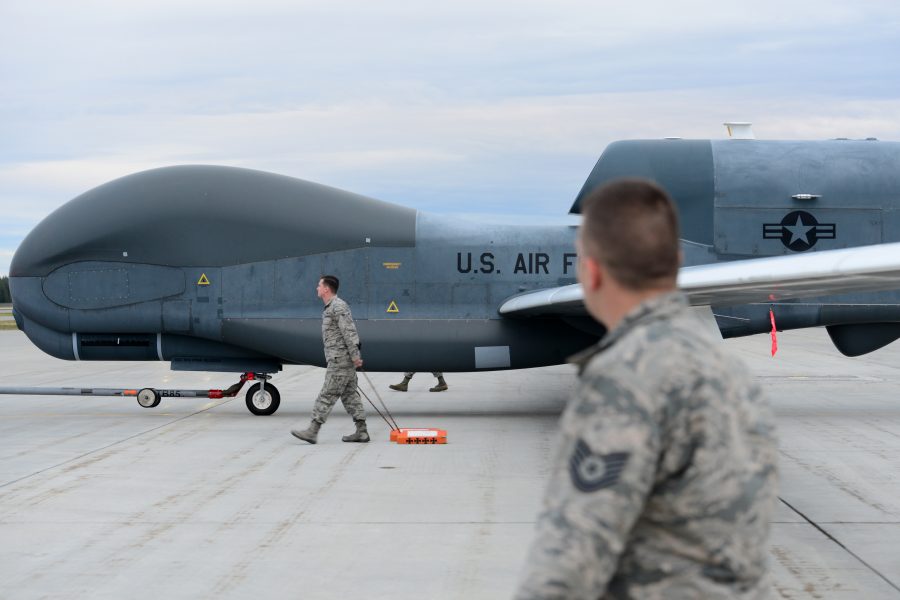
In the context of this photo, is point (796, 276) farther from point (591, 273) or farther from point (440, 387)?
point (440, 387)

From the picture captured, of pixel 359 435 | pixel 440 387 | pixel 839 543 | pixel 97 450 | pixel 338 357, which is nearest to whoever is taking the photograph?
pixel 839 543

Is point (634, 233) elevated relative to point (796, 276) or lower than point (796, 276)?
elevated

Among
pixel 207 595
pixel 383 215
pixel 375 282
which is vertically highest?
pixel 383 215

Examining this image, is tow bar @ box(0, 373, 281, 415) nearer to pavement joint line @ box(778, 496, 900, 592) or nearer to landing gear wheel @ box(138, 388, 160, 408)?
landing gear wheel @ box(138, 388, 160, 408)

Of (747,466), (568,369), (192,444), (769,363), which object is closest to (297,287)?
(192,444)

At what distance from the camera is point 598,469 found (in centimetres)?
212

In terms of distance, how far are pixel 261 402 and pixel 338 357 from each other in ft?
11.3

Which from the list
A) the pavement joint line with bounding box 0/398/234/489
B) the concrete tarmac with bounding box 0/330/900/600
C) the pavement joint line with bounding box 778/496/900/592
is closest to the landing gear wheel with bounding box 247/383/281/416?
the concrete tarmac with bounding box 0/330/900/600

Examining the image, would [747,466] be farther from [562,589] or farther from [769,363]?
[769,363]

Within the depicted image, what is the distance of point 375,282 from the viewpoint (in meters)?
14.5

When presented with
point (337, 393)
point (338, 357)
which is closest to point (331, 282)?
point (338, 357)

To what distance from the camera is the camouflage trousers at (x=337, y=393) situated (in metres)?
11.8

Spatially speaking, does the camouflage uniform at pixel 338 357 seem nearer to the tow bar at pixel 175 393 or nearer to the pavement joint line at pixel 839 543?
the tow bar at pixel 175 393

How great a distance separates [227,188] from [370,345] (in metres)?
2.96
